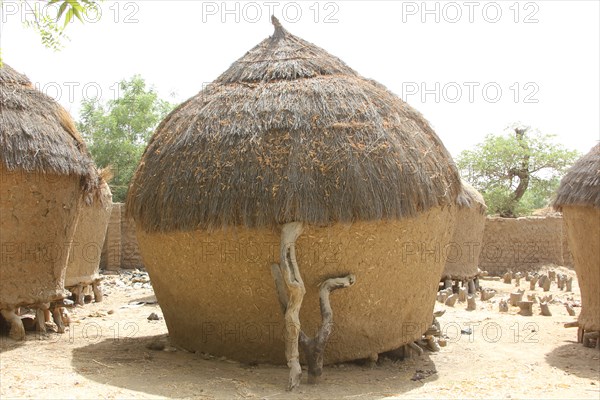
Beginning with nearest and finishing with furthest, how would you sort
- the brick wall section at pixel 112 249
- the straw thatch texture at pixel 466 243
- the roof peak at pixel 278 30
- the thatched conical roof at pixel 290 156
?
the thatched conical roof at pixel 290 156, the roof peak at pixel 278 30, the straw thatch texture at pixel 466 243, the brick wall section at pixel 112 249

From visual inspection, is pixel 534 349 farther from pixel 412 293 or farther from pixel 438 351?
pixel 412 293

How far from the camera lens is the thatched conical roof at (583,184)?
7.77 meters

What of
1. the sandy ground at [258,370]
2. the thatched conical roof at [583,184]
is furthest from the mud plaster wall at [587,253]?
the sandy ground at [258,370]

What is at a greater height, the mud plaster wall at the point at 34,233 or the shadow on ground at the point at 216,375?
the mud plaster wall at the point at 34,233

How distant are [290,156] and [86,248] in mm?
6029

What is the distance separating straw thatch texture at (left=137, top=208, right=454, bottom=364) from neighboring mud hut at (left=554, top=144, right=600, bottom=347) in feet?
6.54

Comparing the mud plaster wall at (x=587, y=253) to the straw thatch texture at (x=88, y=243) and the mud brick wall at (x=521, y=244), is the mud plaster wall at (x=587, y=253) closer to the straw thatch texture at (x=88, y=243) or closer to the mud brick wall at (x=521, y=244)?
the straw thatch texture at (x=88, y=243)

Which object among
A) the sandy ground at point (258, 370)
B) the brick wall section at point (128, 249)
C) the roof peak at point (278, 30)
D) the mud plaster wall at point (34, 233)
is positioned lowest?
the sandy ground at point (258, 370)

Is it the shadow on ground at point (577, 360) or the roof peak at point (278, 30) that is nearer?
the shadow on ground at point (577, 360)

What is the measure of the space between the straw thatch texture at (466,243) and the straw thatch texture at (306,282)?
7.41 m

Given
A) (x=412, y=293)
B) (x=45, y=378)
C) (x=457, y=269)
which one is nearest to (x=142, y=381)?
(x=45, y=378)

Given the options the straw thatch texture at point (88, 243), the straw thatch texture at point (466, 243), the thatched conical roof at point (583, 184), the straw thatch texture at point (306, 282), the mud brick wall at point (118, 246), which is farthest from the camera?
the mud brick wall at point (118, 246)

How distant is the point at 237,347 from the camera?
6551mm

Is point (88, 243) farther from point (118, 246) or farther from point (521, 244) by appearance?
point (521, 244)
